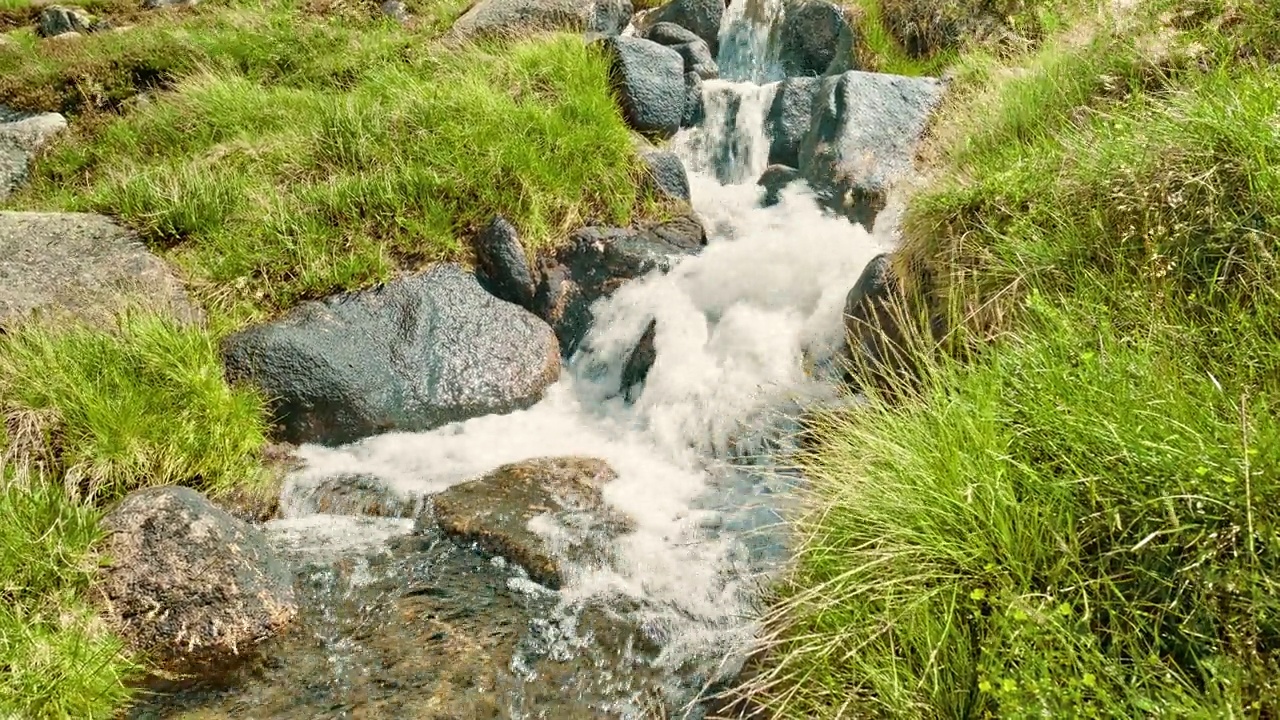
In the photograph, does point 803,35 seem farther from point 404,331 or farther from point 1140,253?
point 1140,253

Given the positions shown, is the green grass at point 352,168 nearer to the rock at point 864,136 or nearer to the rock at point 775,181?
the rock at point 775,181

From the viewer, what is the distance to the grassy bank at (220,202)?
3.65 metres

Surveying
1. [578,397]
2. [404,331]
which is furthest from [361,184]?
[578,397]

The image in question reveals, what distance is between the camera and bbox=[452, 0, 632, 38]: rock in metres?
10.5

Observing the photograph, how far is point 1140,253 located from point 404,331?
5069 mm

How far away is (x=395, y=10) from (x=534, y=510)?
12.0 m

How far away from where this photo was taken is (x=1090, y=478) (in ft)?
7.00

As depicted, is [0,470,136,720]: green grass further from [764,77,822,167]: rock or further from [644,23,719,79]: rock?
[644,23,719,79]: rock

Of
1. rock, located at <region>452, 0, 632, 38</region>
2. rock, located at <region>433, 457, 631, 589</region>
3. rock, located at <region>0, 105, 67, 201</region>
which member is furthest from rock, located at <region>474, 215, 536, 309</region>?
rock, located at <region>0, 105, 67, 201</region>

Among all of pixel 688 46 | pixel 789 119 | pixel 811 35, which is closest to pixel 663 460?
pixel 789 119

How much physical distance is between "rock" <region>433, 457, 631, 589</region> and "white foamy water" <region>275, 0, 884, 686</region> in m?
0.11

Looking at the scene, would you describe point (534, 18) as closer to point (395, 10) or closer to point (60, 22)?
point (395, 10)

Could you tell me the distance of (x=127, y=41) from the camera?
38.8ft

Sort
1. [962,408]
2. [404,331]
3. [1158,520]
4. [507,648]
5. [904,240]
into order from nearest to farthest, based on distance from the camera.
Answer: [1158,520] < [962,408] < [507,648] < [904,240] < [404,331]
